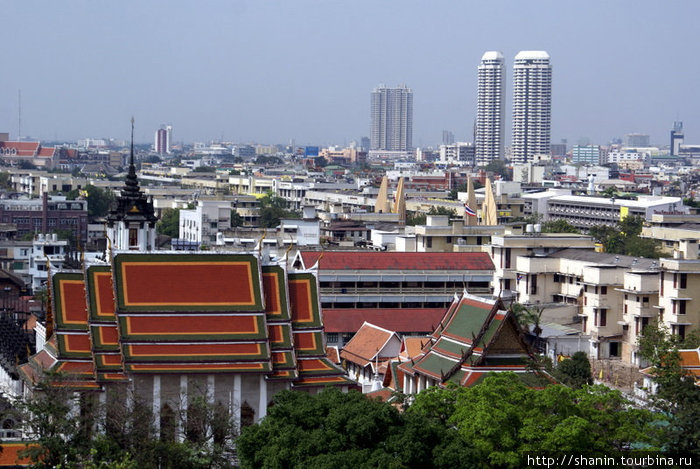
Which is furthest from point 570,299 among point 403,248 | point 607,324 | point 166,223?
point 166,223

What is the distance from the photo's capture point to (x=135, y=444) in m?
39.6

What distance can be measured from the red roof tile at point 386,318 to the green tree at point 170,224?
185 ft

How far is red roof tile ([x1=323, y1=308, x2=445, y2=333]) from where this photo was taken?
223 ft

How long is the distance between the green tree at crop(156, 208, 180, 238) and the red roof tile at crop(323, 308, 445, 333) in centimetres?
5637

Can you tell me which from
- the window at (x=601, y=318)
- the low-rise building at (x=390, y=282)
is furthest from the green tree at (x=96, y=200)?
the window at (x=601, y=318)

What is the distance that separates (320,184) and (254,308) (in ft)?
439

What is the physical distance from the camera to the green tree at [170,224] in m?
126

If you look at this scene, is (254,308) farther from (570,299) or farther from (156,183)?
(156,183)

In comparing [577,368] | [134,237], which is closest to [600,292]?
[577,368]

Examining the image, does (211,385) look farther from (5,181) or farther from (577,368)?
Answer: (5,181)

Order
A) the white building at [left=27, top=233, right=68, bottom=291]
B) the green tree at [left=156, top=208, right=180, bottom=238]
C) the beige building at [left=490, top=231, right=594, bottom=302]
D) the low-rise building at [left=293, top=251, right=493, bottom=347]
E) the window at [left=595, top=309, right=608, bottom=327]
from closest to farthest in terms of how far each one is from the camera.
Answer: the window at [left=595, top=309, right=608, bottom=327] < the low-rise building at [left=293, top=251, right=493, bottom=347] < the beige building at [left=490, top=231, right=594, bottom=302] < the white building at [left=27, top=233, right=68, bottom=291] < the green tree at [left=156, top=208, right=180, bottom=238]

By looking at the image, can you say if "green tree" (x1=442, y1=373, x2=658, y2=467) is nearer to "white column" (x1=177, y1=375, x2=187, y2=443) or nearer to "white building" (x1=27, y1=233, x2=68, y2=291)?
"white column" (x1=177, y1=375, x2=187, y2=443)

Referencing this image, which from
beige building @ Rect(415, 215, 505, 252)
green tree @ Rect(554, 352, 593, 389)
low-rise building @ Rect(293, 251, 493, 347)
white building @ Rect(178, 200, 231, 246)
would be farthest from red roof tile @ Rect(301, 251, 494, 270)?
white building @ Rect(178, 200, 231, 246)

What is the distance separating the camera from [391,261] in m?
73.8
